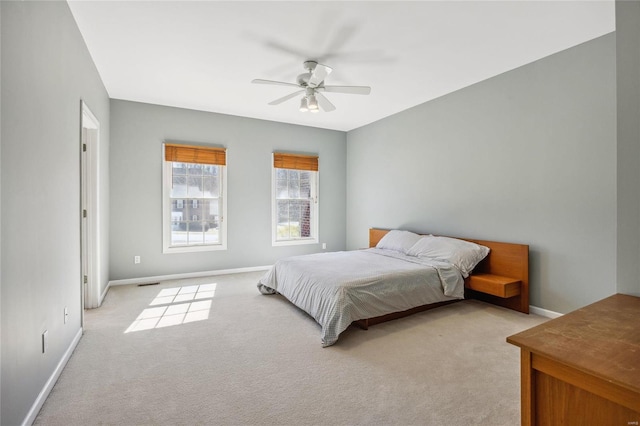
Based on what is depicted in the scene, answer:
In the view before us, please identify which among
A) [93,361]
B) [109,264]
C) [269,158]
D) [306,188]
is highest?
[269,158]

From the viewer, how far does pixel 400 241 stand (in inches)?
179

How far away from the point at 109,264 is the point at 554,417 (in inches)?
206

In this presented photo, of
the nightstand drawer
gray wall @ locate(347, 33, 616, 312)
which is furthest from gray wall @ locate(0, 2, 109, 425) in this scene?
gray wall @ locate(347, 33, 616, 312)

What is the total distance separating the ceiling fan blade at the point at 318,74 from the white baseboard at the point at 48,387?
3.30m

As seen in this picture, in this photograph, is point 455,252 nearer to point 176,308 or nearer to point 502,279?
point 502,279

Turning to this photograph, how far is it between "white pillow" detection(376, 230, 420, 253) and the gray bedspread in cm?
36

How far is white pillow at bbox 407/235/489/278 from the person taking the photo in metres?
3.63

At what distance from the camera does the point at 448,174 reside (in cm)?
439

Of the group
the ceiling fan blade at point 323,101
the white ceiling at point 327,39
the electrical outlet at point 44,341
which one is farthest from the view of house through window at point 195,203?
the electrical outlet at point 44,341

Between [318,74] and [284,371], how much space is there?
293cm

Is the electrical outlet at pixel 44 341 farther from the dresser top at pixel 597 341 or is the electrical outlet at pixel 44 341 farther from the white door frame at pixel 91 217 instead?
the dresser top at pixel 597 341

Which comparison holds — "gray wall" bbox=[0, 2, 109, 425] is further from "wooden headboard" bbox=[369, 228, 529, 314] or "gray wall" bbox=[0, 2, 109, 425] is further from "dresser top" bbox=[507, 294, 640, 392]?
"wooden headboard" bbox=[369, 228, 529, 314]

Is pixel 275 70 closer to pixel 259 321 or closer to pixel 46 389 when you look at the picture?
pixel 259 321

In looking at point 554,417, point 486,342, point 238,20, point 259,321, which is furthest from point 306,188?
point 554,417
